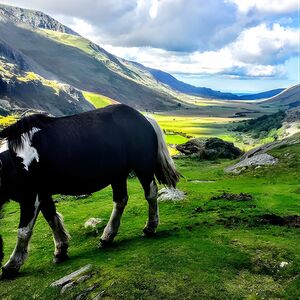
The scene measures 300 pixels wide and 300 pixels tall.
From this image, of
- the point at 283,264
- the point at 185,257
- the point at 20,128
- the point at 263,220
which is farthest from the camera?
the point at 263,220

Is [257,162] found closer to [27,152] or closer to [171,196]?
[171,196]

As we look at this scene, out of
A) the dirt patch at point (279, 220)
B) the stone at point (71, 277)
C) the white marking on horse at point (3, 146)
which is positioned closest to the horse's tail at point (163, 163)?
the dirt patch at point (279, 220)

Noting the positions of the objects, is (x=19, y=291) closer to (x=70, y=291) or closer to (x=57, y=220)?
(x=70, y=291)

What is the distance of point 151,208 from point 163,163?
149 cm

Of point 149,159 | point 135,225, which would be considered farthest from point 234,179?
point 149,159

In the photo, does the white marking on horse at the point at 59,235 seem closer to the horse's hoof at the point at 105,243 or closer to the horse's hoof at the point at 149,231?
the horse's hoof at the point at 105,243

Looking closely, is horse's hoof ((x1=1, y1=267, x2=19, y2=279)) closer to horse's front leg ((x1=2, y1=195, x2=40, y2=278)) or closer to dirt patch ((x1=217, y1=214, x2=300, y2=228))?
horse's front leg ((x1=2, y1=195, x2=40, y2=278))

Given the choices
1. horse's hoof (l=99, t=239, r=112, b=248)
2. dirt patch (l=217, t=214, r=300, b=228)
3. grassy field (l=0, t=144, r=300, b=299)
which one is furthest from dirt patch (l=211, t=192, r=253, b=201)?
horse's hoof (l=99, t=239, r=112, b=248)

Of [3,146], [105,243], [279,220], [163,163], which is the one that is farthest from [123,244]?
[279,220]

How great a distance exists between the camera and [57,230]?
12.2 meters

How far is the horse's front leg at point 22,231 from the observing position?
36.9 feet

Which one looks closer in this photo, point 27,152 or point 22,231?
point 27,152

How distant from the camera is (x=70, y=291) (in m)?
9.45

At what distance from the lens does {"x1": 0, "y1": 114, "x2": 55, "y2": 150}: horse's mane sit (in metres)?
11.2
